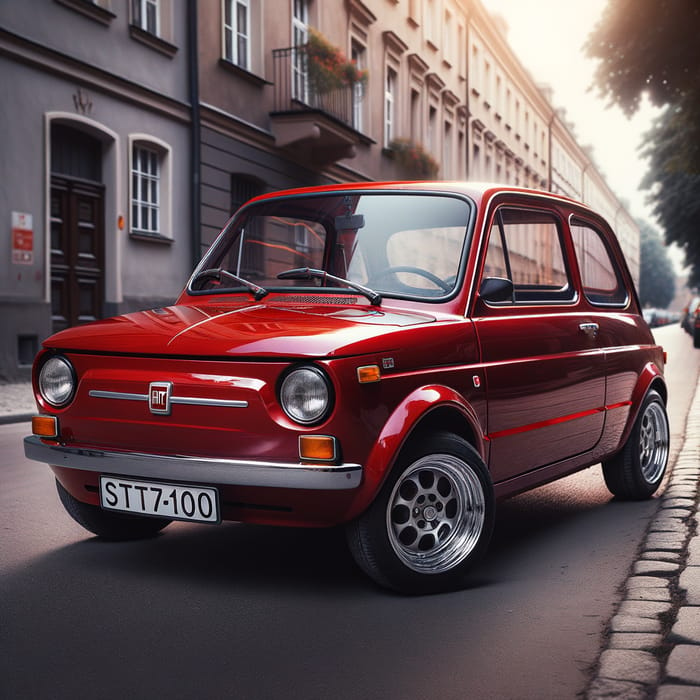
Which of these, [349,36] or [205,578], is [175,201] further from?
[205,578]

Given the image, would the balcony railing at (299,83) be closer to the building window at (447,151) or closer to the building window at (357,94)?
the building window at (357,94)

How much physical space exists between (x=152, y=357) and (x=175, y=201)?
1357cm

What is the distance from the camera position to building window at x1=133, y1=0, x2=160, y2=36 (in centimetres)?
1600

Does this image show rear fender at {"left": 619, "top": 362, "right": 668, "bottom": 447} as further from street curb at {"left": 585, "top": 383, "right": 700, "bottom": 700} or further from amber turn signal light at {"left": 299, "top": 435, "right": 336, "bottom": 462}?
amber turn signal light at {"left": 299, "top": 435, "right": 336, "bottom": 462}

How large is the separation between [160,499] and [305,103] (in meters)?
17.8

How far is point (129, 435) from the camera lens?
13.0 ft

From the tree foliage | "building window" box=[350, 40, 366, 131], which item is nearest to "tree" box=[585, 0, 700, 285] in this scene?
the tree foliage

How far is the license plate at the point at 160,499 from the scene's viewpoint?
3803 millimetres

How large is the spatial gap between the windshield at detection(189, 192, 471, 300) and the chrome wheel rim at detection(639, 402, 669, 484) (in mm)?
2166

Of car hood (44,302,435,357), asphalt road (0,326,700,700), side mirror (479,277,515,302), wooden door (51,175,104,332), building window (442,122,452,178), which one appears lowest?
asphalt road (0,326,700,700)

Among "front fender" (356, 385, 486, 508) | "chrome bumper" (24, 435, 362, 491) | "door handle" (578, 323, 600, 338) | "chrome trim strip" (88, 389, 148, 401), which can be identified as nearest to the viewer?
"chrome bumper" (24, 435, 362, 491)

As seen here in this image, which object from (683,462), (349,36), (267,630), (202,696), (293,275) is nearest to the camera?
(202,696)

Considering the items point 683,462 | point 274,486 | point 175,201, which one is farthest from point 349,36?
point 274,486

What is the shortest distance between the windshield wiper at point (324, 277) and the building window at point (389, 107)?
23.1 metres
